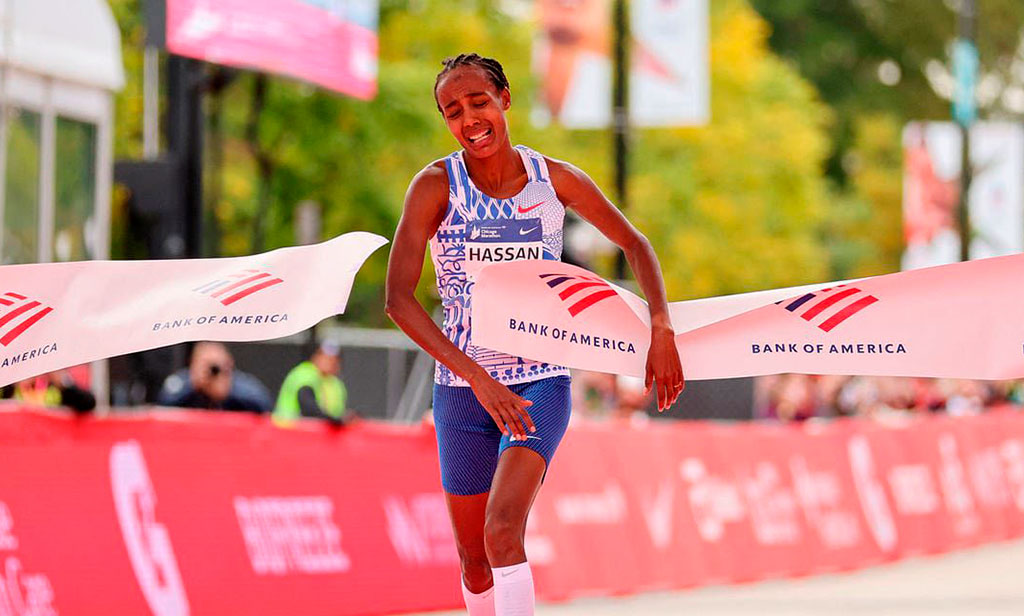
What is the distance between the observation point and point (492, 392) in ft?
20.0

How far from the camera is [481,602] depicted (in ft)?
21.7

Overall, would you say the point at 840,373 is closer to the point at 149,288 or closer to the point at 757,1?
the point at 149,288

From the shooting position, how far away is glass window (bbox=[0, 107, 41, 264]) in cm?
1266

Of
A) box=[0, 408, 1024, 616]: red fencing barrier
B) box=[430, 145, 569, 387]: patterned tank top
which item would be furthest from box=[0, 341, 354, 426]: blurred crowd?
box=[430, 145, 569, 387]: patterned tank top

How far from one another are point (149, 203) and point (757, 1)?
169ft

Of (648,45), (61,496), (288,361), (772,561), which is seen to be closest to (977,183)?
(648,45)

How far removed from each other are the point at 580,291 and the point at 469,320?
15.8 inches

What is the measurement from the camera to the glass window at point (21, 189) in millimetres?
12664

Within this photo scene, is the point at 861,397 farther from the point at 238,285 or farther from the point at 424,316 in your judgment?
the point at 424,316

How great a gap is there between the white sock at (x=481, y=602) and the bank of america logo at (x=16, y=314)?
173cm

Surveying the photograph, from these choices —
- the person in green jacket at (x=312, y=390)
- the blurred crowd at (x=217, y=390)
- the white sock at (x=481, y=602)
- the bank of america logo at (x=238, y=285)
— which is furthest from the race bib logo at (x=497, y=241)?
the person in green jacket at (x=312, y=390)

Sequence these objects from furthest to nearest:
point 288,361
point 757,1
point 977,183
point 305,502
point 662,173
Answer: point 757,1, point 662,173, point 977,183, point 288,361, point 305,502

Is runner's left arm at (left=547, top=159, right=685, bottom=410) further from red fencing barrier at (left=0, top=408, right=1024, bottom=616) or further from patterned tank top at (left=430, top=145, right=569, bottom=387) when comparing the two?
red fencing barrier at (left=0, top=408, right=1024, bottom=616)

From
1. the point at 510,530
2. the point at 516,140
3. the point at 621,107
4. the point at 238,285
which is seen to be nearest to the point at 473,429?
the point at 510,530
